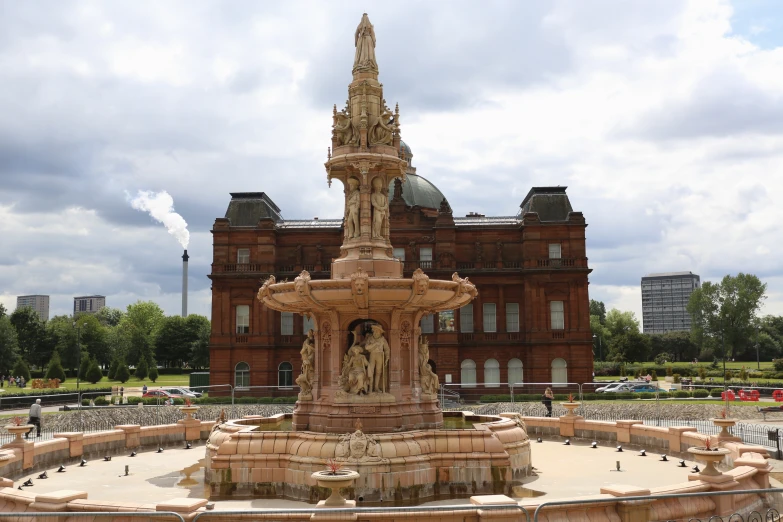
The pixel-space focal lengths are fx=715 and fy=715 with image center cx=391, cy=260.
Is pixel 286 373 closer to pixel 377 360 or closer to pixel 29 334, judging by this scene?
pixel 377 360

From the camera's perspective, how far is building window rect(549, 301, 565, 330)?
5816cm

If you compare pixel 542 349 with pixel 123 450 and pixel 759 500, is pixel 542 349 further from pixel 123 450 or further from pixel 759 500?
pixel 759 500

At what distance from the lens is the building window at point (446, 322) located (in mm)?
57781

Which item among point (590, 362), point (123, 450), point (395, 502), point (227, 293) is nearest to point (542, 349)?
point (590, 362)

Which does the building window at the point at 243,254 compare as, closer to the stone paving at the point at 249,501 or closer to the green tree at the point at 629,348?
the stone paving at the point at 249,501

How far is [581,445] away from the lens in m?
22.6

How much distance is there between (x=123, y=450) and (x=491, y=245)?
41.9 m

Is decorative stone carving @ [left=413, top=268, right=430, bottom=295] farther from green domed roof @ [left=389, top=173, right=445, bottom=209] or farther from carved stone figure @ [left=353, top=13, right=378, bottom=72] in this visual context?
green domed roof @ [left=389, top=173, right=445, bottom=209]

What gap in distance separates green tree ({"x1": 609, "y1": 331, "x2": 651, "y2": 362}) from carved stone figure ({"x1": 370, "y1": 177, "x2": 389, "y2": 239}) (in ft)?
308

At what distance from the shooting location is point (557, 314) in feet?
191

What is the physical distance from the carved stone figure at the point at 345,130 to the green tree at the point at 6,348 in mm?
75696

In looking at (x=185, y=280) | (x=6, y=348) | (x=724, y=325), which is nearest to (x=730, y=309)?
(x=724, y=325)

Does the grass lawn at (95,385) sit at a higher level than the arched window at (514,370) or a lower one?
lower

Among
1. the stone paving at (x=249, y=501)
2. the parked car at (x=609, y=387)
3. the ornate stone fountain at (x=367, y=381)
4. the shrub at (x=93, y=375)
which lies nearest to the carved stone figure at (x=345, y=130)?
the ornate stone fountain at (x=367, y=381)
